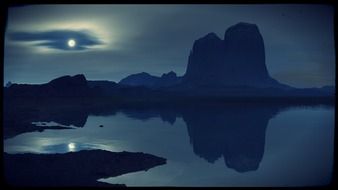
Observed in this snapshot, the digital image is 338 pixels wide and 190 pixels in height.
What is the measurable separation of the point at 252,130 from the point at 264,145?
0.59ft

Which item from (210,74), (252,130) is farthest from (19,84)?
(252,130)

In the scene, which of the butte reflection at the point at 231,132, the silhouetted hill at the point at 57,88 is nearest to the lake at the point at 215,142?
the butte reflection at the point at 231,132

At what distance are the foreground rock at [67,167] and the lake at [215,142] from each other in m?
0.06

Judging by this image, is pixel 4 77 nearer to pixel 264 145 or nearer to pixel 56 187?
pixel 56 187

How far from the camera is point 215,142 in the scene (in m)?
3.11

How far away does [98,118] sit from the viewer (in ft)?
9.75

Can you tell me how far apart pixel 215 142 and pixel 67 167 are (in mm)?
1352

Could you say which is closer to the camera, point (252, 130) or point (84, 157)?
point (84, 157)

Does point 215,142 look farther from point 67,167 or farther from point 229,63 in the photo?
point 67,167

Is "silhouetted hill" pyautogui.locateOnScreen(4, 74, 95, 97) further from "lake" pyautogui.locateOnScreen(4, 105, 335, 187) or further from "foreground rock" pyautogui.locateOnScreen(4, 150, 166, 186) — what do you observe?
"foreground rock" pyautogui.locateOnScreen(4, 150, 166, 186)

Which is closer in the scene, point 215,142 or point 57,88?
point 57,88

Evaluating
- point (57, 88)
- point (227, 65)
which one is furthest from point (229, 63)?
point (57, 88)

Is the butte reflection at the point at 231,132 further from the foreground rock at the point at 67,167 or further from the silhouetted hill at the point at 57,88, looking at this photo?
the silhouetted hill at the point at 57,88

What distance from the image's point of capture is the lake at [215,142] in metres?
2.65
